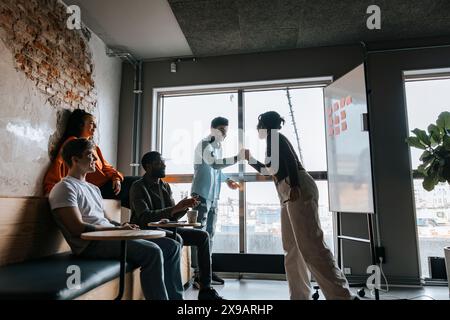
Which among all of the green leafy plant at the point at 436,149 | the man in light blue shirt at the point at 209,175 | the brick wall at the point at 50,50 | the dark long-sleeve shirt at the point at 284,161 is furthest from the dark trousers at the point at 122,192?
the green leafy plant at the point at 436,149

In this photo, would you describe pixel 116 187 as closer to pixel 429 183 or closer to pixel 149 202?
pixel 149 202

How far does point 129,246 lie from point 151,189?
2.25 feet

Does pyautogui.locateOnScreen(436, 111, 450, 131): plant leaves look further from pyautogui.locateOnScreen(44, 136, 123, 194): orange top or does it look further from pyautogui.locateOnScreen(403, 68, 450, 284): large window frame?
pyautogui.locateOnScreen(44, 136, 123, 194): orange top

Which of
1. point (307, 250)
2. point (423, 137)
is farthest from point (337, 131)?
point (307, 250)

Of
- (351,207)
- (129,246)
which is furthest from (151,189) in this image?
(351,207)

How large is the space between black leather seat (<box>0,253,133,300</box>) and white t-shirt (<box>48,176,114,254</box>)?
0.11 m

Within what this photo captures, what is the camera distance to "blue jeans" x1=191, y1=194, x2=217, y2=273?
2975 mm

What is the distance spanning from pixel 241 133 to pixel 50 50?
6.62ft

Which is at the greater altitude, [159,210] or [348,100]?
[348,100]

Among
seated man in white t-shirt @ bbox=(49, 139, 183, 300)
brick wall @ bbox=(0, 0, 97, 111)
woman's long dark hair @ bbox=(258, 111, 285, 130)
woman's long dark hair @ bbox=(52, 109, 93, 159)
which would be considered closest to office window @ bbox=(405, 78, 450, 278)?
woman's long dark hair @ bbox=(258, 111, 285, 130)

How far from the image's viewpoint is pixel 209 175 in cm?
303

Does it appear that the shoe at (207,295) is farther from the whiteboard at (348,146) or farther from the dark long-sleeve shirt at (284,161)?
the whiteboard at (348,146)

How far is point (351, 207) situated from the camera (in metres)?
2.76
